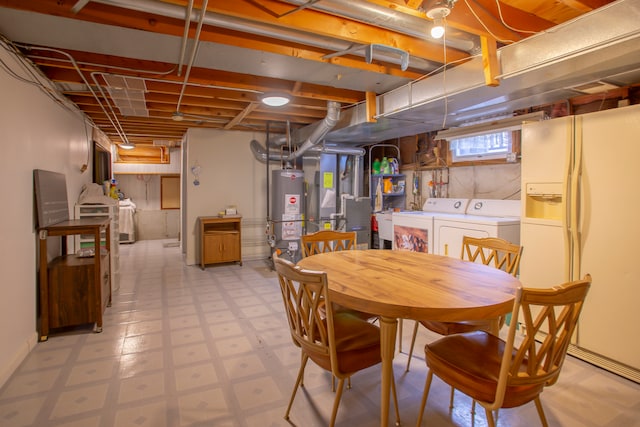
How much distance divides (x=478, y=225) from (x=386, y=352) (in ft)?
7.96

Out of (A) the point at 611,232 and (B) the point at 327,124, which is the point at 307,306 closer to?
(A) the point at 611,232

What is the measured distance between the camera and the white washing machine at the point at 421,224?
4.22m

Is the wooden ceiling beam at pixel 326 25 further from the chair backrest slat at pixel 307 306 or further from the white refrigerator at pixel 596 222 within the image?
the chair backrest slat at pixel 307 306

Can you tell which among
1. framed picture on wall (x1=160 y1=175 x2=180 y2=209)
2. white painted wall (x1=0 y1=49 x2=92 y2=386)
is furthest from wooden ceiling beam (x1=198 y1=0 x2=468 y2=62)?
framed picture on wall (x1=160 y1=175 x2=180 y2=209)

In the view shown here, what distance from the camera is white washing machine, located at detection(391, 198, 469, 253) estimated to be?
4219 mm

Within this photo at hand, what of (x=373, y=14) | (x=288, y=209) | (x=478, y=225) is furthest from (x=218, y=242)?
(x=373, y=14)

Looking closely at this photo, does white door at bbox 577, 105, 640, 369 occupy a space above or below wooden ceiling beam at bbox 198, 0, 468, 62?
below

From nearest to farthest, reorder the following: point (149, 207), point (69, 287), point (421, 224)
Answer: point (69, 287) → point (421, 224) → point (149, 207)

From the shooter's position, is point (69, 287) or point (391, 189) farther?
point (391, 189)

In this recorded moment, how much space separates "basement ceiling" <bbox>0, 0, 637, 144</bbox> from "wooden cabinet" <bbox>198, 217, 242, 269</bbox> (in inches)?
94.4

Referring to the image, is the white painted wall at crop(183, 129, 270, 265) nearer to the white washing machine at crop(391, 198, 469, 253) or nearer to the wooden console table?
the white washing machine at crop(391, 198, 469, 253)

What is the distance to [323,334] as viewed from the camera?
63.6 inches

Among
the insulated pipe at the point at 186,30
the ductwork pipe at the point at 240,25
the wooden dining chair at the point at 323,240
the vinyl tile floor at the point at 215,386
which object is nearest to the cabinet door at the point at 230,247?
the vinyl tile floor at the point at 215,386

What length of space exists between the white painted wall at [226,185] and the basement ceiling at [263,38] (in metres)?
2.23
